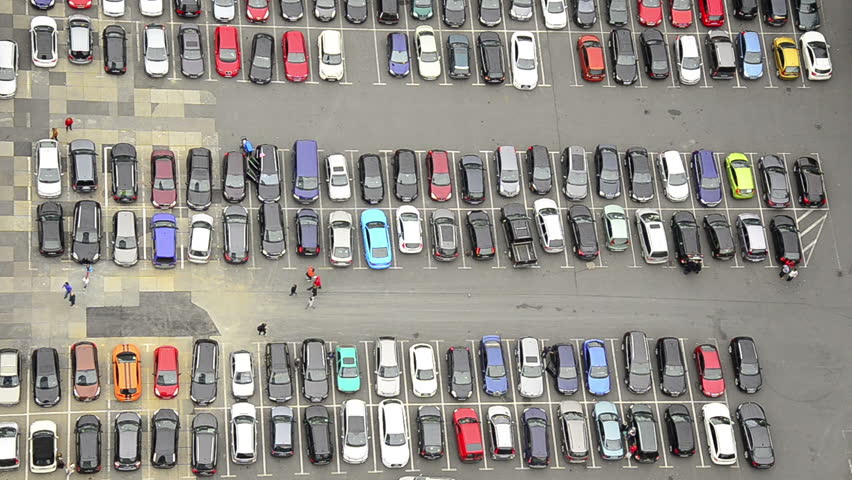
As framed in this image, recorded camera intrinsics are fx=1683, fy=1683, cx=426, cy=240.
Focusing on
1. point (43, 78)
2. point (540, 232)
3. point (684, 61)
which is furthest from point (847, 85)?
point (43, 78)

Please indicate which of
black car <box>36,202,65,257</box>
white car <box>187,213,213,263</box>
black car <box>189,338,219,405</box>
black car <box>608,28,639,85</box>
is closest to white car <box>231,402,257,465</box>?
black car <box>189,338,219,405</box>

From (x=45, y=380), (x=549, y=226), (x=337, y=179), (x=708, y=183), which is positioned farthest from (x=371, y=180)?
(x=45, y=380)

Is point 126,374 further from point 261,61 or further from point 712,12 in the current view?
point 712,12

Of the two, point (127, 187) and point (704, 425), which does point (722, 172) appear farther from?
point (127, 187)

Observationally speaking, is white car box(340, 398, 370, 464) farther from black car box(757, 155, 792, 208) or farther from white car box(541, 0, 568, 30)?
black car box(757, 155, 792, 208)

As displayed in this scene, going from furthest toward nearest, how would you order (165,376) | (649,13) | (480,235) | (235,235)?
1. (649,13)
2. (480,235)
3. (235,235)
4. (165,376)

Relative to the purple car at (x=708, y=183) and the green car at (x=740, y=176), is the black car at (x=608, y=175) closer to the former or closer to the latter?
the purple car at (x=708, y=183)

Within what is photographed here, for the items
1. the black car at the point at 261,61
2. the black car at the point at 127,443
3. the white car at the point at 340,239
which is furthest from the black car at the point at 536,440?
the black car at the point at 261,61
